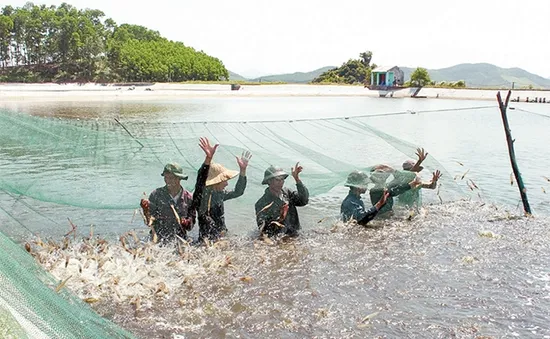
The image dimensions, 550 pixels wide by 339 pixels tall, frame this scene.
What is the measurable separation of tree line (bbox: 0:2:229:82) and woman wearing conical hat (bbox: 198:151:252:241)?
60180 mm

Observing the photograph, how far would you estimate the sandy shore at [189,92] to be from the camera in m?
50.1

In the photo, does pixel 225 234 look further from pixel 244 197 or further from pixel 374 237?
pixel 374 237

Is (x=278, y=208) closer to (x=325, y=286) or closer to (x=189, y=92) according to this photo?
(x=325, y=286)

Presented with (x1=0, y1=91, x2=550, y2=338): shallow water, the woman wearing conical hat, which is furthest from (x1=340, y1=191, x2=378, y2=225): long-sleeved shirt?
the woman wearing conical hat

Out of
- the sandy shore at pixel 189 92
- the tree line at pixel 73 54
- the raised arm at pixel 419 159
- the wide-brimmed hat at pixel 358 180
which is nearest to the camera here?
the wide-brimmed hat at pixel 358 180

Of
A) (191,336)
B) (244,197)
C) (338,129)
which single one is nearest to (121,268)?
(191,336)

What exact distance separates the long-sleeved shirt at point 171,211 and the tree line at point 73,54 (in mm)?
60265

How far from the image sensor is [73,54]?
66.8m

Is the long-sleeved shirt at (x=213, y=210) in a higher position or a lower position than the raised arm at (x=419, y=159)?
lower

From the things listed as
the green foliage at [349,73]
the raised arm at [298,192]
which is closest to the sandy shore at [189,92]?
the green foliage at [349,73]

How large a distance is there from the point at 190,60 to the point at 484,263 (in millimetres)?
71548

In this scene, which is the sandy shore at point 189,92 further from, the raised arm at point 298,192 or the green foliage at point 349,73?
the raised arm at point 298,192

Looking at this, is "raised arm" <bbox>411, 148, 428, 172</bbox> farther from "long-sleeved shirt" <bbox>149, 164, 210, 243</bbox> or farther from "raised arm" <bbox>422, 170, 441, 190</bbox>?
"long-sleeved shirt" <bbox>149, 164, 210, 243</bbox>

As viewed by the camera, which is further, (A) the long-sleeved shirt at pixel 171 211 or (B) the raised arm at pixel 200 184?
(A) the long-sleeved shirt at pixel 171 211
